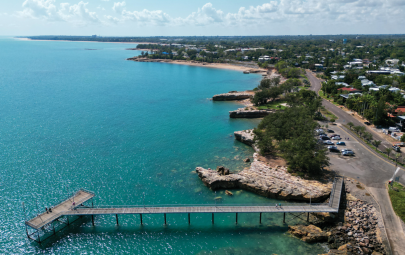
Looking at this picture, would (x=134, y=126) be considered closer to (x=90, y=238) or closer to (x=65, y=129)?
(x=65, y=129)

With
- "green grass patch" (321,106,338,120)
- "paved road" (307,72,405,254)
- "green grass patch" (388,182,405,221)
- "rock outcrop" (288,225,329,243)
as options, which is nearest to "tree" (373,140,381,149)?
"paved road" (307,72,405,254)

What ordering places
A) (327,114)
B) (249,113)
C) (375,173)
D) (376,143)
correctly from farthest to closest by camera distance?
(249,113)
(327,114)
(376,143)
(375,173)

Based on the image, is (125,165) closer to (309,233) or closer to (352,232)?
(309,233)

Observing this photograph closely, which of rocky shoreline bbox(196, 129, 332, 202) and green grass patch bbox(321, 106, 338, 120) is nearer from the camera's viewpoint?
rocky shoreline bbox(196, 129, 332, 202)

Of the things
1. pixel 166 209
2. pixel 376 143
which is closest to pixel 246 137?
pixel 376 143

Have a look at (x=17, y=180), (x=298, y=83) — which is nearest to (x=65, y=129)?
(x=17, y=180)

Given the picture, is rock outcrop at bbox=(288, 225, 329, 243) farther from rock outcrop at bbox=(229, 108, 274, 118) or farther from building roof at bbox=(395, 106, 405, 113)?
building roof at bbox=(395, 106, 405, 113)

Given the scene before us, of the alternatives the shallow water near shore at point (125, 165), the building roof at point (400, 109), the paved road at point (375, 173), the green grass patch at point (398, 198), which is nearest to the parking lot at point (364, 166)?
the paved road at point (375, 173)
